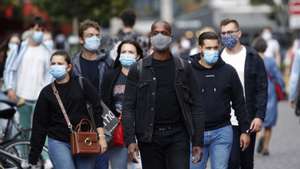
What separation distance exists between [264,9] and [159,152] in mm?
65444

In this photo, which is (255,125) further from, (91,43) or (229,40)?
(91,43)

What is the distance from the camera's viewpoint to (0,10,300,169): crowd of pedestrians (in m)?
8.80

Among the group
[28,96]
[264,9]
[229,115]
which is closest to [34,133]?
[229,115]

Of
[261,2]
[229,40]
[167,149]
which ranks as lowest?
[261,2]

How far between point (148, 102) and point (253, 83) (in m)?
2.49

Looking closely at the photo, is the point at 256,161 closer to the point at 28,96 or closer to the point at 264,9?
the point at 28,96

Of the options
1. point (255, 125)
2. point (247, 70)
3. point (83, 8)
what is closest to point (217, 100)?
point (255, 125)

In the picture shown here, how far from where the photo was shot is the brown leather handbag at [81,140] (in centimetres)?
965

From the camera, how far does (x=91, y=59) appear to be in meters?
11.5

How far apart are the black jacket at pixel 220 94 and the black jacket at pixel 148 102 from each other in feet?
3.47

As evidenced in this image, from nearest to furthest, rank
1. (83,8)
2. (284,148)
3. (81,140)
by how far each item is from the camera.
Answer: (81,140), (284,148), (83,8)

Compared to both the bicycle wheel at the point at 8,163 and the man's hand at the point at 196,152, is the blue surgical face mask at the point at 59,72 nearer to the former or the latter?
the man's hand at the point at 196,152

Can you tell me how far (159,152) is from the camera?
8.91 meters

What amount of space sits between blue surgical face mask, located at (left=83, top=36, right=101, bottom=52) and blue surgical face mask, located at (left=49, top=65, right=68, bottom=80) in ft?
4.61
